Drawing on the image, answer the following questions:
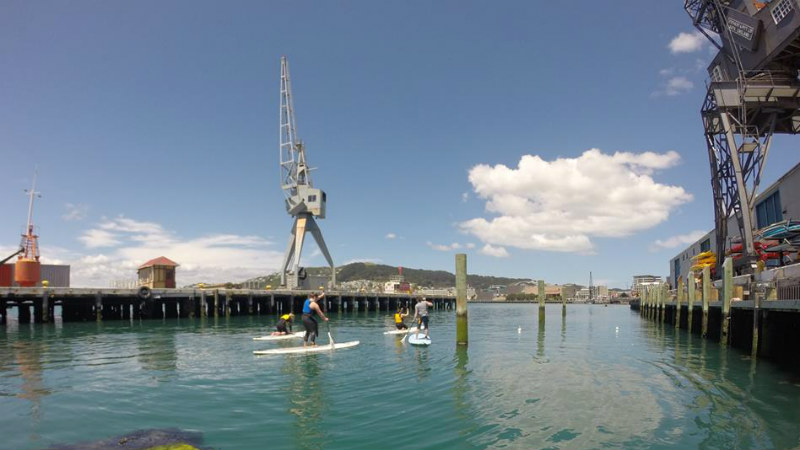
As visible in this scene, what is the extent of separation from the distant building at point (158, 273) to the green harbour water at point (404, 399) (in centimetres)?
3264

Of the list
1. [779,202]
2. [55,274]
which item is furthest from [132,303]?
[779,202]

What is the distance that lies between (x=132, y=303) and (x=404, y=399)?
138ft

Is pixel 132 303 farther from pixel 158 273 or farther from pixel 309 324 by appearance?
pixel 309 324

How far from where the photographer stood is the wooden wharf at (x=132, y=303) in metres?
37.5

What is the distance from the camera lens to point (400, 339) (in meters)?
25.1

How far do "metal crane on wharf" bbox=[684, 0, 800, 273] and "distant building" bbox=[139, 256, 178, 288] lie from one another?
52.2 metres

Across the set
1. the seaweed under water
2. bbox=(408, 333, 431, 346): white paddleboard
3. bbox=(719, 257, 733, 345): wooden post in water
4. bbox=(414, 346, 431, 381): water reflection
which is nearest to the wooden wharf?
bbox=(408, 333, 431, 346): white paddleboard

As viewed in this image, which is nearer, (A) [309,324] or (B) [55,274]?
(A) [309,324]

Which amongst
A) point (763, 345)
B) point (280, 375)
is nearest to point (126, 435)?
point (280, 375)

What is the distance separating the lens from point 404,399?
11555 mm

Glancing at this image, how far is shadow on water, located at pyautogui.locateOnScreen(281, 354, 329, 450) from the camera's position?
8570mm

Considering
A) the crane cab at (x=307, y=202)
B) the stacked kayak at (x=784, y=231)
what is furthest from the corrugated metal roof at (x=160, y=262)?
the stacked kayak at (x=784, y=231)

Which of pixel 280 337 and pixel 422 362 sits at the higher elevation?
pixel 422 362

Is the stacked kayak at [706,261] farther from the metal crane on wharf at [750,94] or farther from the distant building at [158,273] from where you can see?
the distant building at [158,273]
